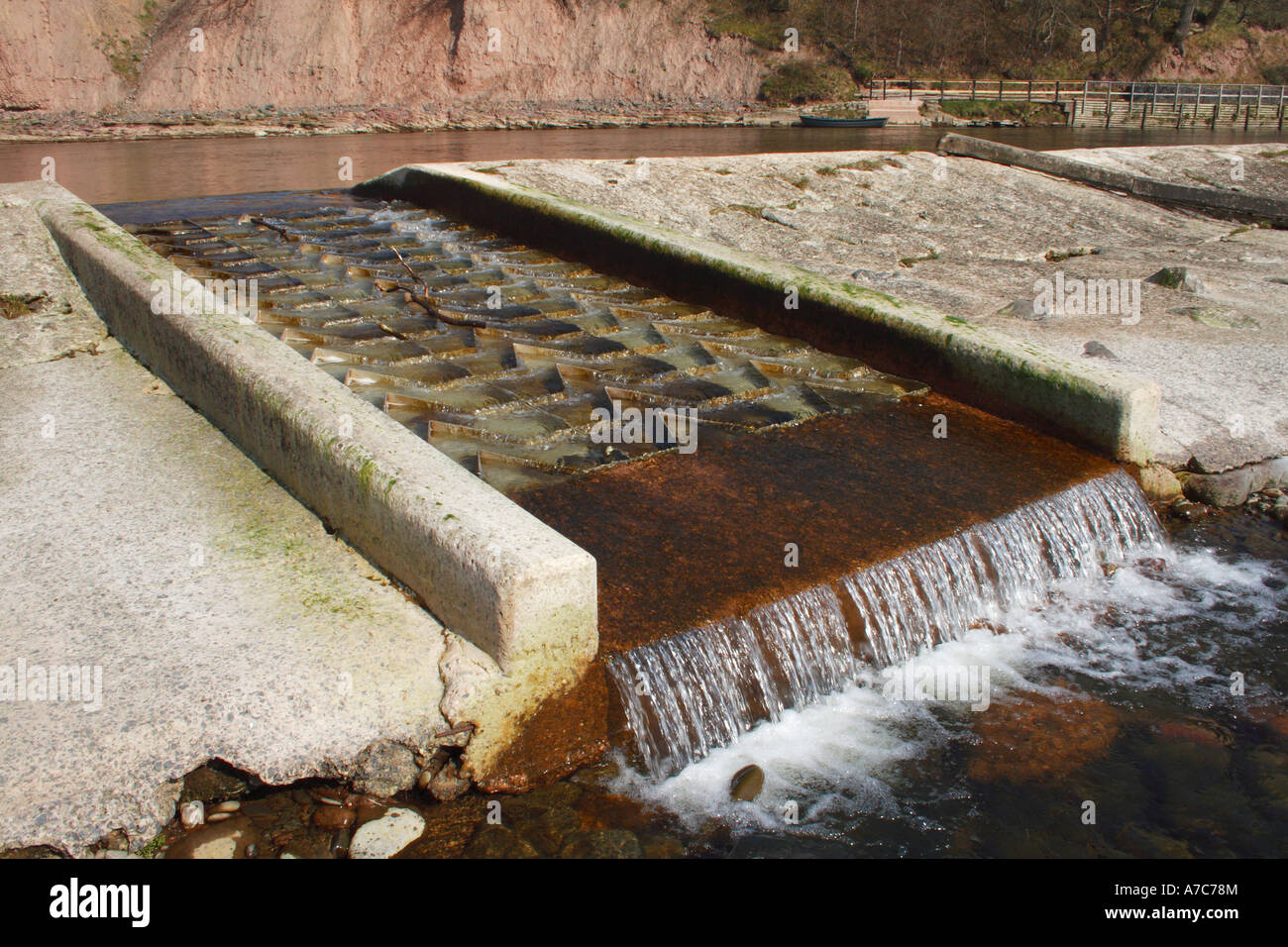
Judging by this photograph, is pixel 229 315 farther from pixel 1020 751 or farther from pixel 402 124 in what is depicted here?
pixel 402 124

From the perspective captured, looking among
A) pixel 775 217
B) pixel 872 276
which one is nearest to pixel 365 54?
pixel 775 217

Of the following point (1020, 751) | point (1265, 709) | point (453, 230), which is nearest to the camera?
point (1020, 751)

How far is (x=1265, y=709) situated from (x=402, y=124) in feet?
129

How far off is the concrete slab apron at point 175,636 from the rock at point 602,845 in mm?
557

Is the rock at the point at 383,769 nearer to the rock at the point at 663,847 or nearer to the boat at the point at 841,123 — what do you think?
the rock at the point at 663,847

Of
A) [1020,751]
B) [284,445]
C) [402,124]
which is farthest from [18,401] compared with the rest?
[402,124]

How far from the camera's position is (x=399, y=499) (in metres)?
3.70

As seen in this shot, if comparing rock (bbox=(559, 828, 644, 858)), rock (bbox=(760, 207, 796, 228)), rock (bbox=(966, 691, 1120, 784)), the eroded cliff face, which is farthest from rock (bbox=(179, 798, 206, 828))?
the eroded cliff face

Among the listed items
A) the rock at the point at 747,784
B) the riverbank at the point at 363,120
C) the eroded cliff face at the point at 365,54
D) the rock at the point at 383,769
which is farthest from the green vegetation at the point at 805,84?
the rock at the point at 383,769

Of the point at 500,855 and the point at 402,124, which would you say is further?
the point at 402,124

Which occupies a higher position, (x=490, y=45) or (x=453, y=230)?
(x=490, y=45)

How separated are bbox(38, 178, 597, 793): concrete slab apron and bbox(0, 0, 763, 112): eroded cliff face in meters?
42.4

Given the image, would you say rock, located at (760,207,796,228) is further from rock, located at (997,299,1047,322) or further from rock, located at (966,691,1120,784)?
rock, located at (966,691,1120,784)

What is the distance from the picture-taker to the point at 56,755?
2.95 metres
